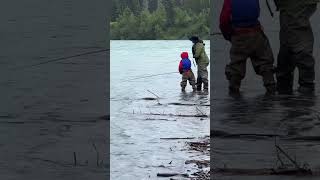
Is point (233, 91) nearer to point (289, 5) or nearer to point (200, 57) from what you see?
point (289, 5)

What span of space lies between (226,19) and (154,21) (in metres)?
53.2

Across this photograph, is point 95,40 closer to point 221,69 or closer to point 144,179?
point 221,69

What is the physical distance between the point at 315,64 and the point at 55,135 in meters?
2.18

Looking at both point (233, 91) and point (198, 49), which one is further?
point (198, 49)

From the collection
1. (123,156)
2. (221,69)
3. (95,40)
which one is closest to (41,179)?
(95,40)

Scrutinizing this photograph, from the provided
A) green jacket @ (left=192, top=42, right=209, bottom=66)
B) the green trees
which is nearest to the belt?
green jacket @ (left=192, top=42, right=209, bottom=66)

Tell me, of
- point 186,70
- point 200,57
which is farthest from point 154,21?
point 200,57

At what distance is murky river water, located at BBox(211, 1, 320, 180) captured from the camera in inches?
167

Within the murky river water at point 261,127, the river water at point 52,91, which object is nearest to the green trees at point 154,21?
the river water at point 52,91

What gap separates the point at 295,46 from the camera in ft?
14.1

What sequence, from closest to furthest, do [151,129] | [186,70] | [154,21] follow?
[151,129]
[186,70]
[154,21]

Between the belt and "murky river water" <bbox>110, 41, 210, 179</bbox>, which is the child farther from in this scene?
the belt

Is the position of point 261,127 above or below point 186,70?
above

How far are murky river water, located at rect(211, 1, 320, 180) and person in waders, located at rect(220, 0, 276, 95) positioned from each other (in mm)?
48
